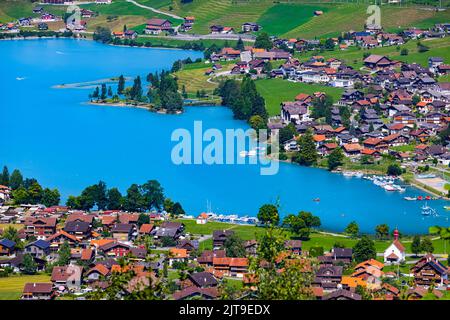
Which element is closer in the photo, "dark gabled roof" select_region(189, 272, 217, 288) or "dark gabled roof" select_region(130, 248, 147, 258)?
"dark gabled roof" select_region(189, 272, 217, 288)

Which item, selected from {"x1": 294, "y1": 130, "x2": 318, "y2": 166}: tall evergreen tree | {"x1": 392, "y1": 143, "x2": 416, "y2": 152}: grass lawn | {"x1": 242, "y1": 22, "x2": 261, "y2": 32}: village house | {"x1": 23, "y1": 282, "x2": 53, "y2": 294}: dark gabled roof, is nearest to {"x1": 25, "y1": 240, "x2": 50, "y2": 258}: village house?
{"x1": 23, "y1": 282, "x2": 53, "y2": 294}: dark gabled roof

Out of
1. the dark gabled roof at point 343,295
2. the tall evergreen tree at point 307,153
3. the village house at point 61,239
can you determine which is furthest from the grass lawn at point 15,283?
the tall evergreen tree at point 307,153

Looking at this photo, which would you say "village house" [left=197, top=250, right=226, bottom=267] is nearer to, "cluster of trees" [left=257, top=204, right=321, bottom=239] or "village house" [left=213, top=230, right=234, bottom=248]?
"village house" [left=213, top=230, right=234, bottom=248]

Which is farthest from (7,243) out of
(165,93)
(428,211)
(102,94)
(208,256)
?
(102,94)

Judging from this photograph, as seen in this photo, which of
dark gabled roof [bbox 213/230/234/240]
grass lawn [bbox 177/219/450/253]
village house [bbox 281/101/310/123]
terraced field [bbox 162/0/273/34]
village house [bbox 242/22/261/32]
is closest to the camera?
grass lawn [bbox 177/219/450/253]

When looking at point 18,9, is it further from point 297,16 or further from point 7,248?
point 7,248

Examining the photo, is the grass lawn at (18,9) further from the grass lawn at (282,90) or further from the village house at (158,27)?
the grass lawn at (282,90)
